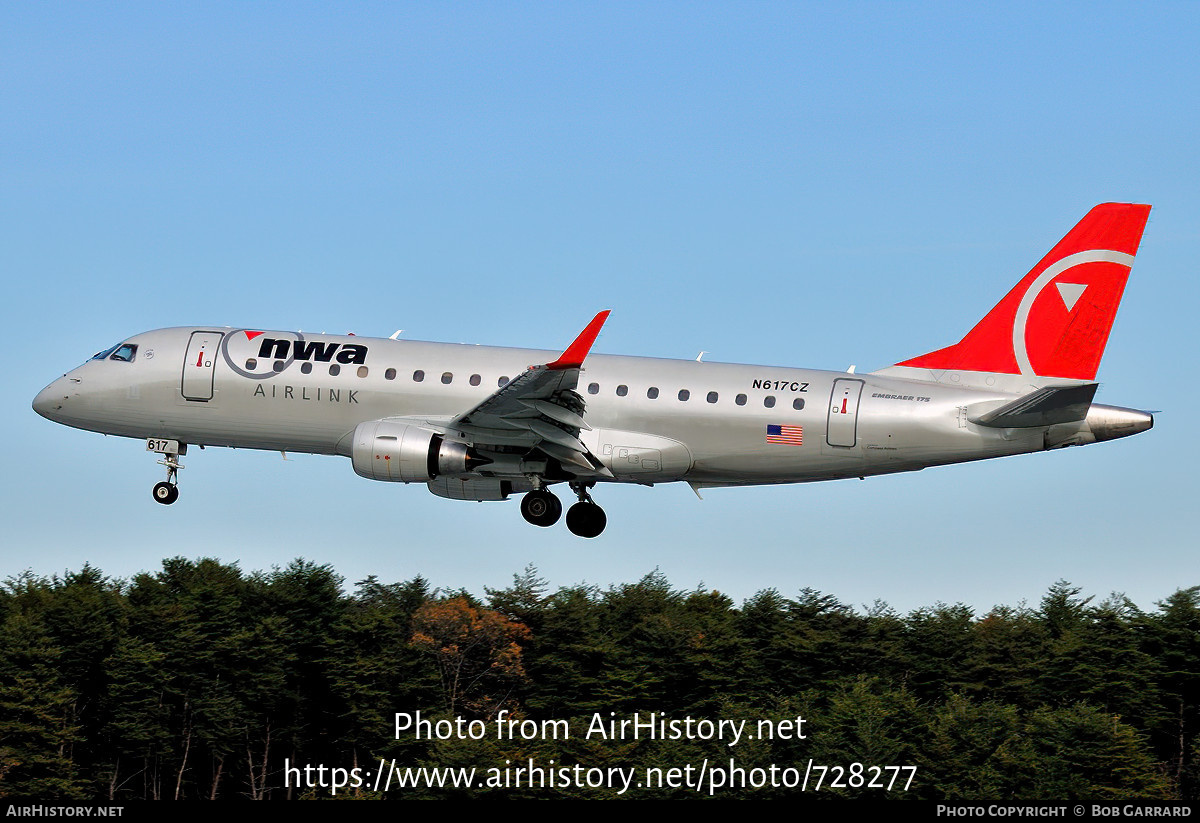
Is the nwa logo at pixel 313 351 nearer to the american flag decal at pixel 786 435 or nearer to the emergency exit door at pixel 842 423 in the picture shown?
the american flag decal at pixel 786 435

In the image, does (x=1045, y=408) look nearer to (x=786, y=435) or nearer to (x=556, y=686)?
(x=786, y=435)

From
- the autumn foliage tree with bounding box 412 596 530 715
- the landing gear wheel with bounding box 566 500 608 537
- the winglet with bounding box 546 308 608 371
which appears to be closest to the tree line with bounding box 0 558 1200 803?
the autumn foliage tree with bounding box 412 596 530 715

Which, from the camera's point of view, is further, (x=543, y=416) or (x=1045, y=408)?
(x=543, y=416)

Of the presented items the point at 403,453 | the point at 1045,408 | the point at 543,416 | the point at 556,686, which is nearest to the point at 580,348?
the point at 543,416

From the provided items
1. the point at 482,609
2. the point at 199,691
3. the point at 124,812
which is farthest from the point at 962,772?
the point at 124,812

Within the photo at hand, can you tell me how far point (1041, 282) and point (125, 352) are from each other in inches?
1091

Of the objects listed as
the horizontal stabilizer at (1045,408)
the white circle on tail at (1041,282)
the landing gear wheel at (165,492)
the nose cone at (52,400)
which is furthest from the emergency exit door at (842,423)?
the nose cone at (52,400)

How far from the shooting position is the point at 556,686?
287ft

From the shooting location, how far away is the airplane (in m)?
43.2

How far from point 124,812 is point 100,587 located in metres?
63.4

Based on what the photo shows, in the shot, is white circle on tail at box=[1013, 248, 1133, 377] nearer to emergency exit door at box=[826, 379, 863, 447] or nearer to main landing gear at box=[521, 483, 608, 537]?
emergency exit door at box=[826, 379, 863, 447]

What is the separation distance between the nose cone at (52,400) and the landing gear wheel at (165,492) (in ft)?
13.8

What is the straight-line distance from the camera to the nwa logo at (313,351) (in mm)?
46594

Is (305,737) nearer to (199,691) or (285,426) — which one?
(199,691)
